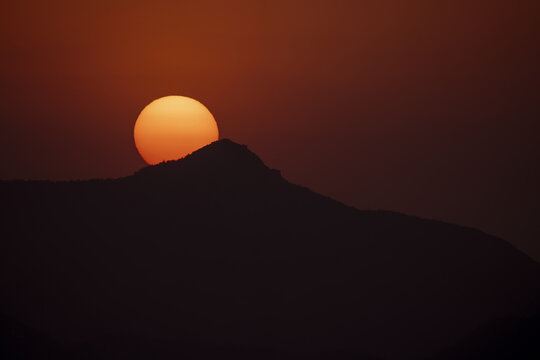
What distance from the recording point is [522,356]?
173 feet

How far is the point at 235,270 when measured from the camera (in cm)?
6725

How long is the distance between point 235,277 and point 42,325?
17230mm

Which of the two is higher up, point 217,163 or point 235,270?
point 217,163

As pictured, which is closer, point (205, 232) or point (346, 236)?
point (205, 232)

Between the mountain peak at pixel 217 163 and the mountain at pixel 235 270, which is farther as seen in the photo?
the mountain peak at pixel 217 163

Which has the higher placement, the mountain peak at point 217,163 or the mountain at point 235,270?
the mountain peak at point 217,163

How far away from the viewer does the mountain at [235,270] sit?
2324 inches

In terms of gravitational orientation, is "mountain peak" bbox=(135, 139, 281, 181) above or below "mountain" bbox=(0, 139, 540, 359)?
above

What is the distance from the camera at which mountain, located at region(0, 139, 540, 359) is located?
59.0 metres

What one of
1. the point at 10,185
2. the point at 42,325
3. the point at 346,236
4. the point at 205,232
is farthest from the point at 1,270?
the point at 346,236

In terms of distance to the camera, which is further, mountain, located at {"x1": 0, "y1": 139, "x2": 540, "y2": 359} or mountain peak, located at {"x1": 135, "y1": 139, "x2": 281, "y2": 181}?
mountain peak, located at {"x1": 135, "y1": 139, "x2": 281, "y2": 181}

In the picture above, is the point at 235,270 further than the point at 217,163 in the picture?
No

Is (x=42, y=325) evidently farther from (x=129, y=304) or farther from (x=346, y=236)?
(x=346, y=236)

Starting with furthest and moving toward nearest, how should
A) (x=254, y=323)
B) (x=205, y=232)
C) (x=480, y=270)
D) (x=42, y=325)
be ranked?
(x=480, y=270) < (x=205, y=232) < (x=254, y=323) < (x=42, y=325)
